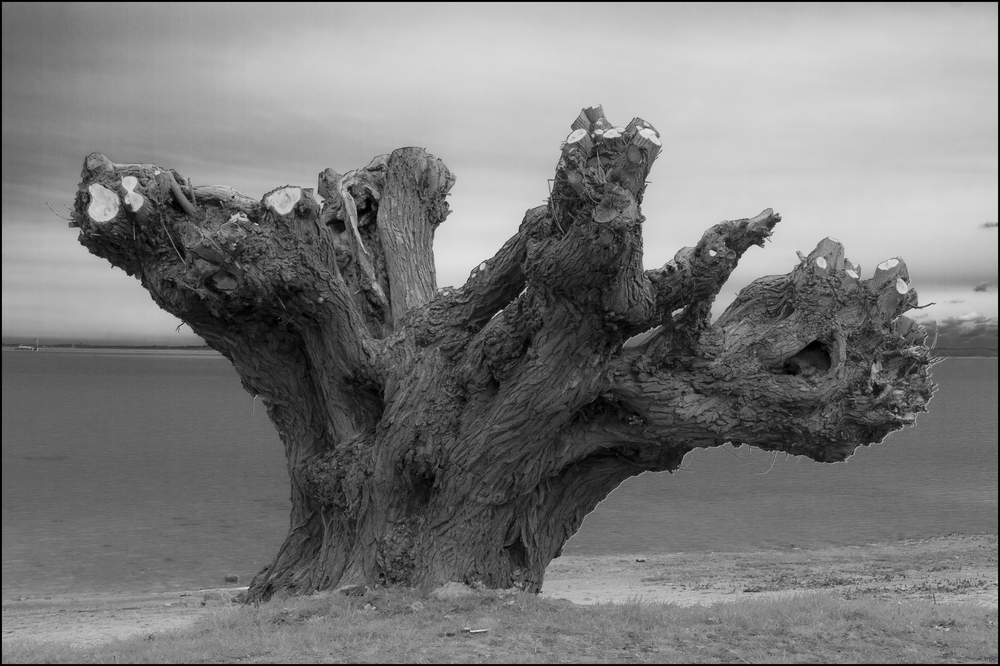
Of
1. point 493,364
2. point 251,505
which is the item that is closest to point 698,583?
point 493,364

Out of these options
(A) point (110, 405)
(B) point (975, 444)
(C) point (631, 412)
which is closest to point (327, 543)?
(C) point (631, 412)

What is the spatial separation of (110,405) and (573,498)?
96.0 m

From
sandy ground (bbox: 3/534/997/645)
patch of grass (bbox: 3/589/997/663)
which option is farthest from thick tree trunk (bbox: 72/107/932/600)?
sandy ground (bbox: 3/534/997/645)

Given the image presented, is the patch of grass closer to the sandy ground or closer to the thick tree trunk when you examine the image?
the thick tree trunk

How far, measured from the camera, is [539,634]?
7.35 meters

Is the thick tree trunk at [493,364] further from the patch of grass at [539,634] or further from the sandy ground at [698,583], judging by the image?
the sandy ground at [698,583]

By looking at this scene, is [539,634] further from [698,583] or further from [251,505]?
[251,505]

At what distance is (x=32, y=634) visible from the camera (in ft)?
37.1

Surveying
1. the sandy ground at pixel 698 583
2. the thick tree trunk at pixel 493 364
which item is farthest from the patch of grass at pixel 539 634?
the sandy ground at pixel 698 583

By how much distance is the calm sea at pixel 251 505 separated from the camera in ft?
69.6

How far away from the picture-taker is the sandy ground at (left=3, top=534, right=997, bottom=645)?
39.7 ft

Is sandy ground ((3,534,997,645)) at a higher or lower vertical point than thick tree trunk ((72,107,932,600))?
lower

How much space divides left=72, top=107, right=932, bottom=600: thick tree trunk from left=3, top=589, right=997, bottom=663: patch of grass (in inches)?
33.5

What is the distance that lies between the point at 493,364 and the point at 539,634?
230 cm
